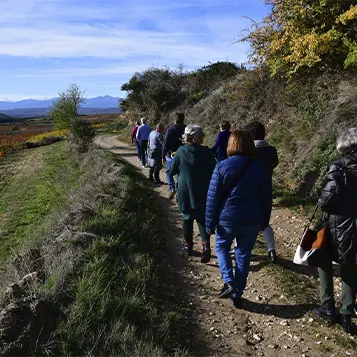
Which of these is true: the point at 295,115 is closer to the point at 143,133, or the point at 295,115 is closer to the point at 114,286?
the point at 143,133

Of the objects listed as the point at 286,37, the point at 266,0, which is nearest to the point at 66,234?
the point at 286,37

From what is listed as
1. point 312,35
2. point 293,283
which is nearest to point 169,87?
point 312,35

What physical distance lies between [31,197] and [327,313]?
40.4ft

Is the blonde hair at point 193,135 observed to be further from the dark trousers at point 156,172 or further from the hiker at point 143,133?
the hiker at point 143,133

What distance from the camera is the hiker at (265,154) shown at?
5723 mm

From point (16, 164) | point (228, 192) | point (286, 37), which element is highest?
point (286, 37)

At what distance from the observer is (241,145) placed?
→ 425 centimetres

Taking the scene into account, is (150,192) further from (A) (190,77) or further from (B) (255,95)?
(A) (190,77)

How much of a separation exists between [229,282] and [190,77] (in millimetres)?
23873

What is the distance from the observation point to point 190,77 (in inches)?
1053

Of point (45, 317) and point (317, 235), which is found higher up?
point (317, 235)

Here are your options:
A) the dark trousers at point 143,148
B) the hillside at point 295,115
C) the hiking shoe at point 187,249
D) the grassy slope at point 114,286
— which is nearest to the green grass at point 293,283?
the hiking shoe at point 187,249

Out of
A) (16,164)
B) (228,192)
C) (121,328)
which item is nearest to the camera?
(121,328)

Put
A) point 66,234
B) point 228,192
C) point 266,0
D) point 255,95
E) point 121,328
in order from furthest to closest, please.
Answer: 1. point 255,95
2. point 266,0
3. point 66,234
4. point 228,192
5. point 121,328
